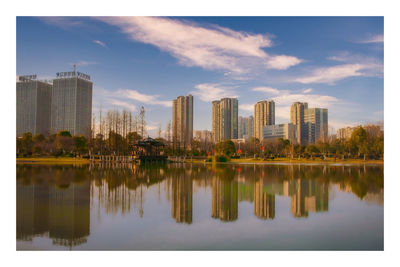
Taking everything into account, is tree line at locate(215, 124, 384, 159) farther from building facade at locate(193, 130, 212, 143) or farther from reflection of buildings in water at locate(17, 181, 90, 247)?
reflection of buildings in water at locate(17, 181, 90, 247)

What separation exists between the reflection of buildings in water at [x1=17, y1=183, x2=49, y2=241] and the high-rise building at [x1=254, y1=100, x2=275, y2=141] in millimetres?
77184

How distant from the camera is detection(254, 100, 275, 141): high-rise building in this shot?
83.4 metres

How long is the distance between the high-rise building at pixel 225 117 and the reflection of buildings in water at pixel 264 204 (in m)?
63.3

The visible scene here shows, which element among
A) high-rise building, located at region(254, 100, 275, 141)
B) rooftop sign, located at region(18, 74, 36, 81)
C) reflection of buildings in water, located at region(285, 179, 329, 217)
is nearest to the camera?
reflection of buildings in water, located at region(285, 179, 329, 217)

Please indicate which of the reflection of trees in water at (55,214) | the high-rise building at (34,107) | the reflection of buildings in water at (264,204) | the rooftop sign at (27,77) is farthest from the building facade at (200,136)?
the reflection of trees in water at (55,214)

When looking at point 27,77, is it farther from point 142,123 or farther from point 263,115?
point 263,115

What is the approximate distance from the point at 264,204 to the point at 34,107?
2770 cm

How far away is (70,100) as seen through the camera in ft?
104

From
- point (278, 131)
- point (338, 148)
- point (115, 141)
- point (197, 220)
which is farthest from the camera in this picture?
point (278, 131)

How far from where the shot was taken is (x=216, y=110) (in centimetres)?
7494

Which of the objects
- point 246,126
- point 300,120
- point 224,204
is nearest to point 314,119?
point 300,120

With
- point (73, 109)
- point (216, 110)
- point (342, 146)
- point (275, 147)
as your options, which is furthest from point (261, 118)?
point (73, 109)

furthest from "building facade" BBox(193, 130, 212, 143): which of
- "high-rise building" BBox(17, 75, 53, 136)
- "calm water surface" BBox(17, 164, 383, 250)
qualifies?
"calm water surface" BBox(17, 164, 383, 250)
